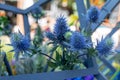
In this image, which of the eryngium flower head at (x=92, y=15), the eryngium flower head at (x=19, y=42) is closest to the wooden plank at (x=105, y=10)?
the eryngium flower head at (x=92, y=15)

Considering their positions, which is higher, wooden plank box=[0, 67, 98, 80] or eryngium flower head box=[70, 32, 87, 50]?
eryngium flower head box=[70, 32, 87, 50]

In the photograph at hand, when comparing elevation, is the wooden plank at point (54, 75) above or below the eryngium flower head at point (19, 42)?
below

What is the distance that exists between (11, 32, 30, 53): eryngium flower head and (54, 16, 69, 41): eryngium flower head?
77 mm

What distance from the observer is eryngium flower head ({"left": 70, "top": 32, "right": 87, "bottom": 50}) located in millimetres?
827

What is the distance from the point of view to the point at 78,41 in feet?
2.71

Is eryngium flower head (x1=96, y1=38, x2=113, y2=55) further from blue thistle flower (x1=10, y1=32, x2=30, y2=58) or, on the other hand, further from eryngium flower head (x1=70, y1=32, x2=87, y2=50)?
blue thistle flower (x1=10, y1=32, x2=30, y2=58)

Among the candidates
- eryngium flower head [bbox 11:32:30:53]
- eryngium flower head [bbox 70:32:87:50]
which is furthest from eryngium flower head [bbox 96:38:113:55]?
eryngium flower head [bbox 11:32:30:53]

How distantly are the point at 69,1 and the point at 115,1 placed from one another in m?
7.91

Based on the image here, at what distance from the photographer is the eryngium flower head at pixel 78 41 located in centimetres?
83

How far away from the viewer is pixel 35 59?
112 centimetres

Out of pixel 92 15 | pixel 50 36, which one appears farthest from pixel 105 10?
pixel 50 36

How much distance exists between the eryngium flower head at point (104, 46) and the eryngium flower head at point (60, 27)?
0.29 ft

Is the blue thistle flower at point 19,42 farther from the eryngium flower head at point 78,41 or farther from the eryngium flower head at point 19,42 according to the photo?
the eryngium flower head at point 78,41

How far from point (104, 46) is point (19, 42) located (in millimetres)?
204
